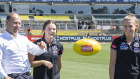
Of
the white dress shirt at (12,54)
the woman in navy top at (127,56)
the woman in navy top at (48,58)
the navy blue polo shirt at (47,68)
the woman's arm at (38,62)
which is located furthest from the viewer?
the navy blue polo shirt at (47,68)

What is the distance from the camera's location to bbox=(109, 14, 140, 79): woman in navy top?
4.95 meters

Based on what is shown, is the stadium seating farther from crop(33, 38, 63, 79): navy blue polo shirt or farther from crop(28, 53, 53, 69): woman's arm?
crop(28, 53, 53, 69): woman's arm

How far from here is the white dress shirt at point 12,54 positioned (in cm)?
485

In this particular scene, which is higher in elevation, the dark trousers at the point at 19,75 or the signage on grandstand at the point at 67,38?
the dark trousers at the point at 19,75

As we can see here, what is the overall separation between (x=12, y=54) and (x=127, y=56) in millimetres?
1831

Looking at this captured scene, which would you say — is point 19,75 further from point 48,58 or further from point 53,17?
point 53,17

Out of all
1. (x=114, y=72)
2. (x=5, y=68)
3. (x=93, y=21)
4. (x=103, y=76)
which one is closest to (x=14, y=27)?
(x=5, y=68)

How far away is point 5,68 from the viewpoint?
4906 millimetres

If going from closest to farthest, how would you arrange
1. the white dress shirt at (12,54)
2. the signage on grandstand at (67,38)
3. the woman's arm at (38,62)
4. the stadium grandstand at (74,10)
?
the white dress shirt at (12,54), the woman's arm at (38,62), the signage on grandstand at (67,38), the stadium grandstand at (74,10)

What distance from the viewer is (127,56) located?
196 inches

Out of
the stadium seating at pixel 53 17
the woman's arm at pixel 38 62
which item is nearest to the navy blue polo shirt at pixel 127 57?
the woman's arm at pixel 38 62

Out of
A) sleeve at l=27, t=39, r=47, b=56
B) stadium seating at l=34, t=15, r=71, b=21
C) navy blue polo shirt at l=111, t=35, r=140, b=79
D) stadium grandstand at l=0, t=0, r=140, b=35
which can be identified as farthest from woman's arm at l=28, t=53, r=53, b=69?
stadium seating at l=34, t=15, r=71, b=21

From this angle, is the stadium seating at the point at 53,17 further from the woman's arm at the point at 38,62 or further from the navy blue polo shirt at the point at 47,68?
the woman's arm at the point at 38,62

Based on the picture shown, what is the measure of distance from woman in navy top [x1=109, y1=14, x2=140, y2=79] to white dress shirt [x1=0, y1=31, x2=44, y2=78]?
1.23 metres
